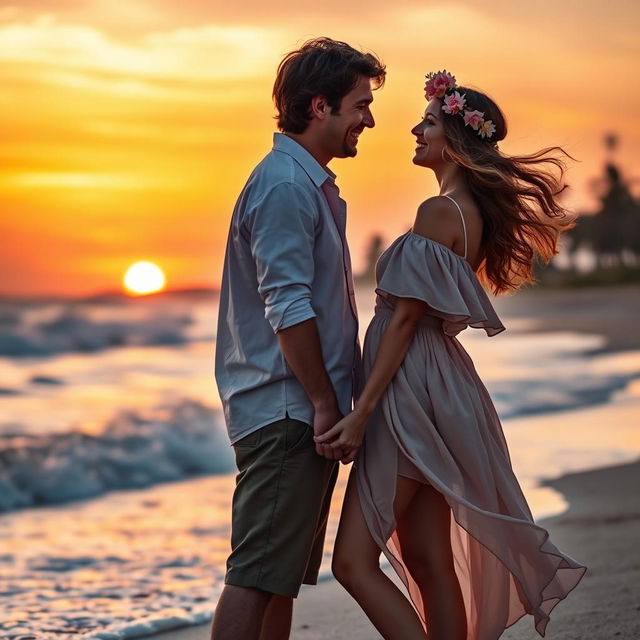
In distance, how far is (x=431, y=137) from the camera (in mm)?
3693

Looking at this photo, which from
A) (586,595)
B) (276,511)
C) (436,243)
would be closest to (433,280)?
(436,243)

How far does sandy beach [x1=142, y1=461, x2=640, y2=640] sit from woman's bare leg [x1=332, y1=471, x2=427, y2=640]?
3.70ft

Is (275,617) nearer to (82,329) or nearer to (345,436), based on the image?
(345,436)

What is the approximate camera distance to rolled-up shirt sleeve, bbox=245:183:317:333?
10.6 feet

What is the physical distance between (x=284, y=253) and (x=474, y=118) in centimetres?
85

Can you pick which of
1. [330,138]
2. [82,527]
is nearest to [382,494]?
[330,138]

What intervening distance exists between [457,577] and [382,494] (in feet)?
1.55

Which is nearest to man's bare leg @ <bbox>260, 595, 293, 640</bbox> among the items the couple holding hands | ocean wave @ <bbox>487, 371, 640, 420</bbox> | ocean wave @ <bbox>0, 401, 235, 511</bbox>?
the couple holding hands

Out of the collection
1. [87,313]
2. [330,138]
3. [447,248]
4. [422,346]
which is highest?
[330,138]

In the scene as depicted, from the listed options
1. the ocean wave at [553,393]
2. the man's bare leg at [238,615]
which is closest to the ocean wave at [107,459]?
the ocean wave at [553,393]

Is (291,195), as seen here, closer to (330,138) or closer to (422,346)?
(330,138)

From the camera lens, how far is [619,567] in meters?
5.18

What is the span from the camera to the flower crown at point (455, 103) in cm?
362

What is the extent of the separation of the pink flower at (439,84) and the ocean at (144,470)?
2565 mm
